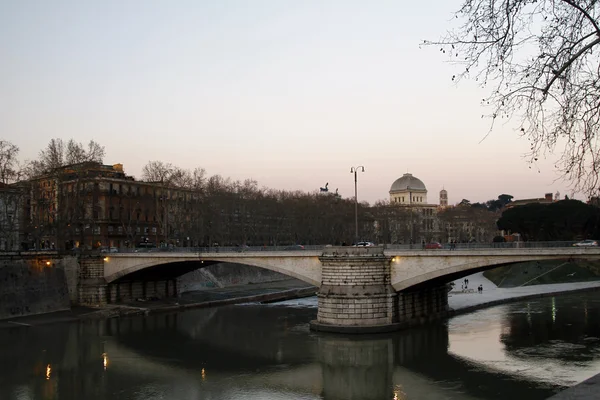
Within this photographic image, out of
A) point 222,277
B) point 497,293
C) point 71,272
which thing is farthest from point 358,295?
point 222,277

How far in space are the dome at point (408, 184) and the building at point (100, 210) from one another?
76.2 meters

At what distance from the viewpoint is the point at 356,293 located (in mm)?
31625

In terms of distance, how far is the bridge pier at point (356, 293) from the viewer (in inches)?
1240

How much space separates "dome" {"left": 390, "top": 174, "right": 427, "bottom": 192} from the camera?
5364 inches

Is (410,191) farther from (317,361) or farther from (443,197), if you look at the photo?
(317,361)

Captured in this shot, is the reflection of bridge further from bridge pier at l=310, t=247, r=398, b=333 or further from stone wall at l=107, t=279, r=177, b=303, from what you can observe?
stone wall at l=107, t=279, r=177, b=303

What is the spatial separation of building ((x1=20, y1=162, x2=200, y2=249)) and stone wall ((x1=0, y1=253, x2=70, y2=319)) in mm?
3360

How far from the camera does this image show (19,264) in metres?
41.6

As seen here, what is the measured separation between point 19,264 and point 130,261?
24.8ft

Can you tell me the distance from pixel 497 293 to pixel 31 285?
1451 inches

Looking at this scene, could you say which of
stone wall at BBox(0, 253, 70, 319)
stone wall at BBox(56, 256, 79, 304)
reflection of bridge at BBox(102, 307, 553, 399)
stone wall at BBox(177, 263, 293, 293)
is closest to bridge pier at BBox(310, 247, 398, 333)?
reflection of bridge at BBox(102, 307, 553, 399)

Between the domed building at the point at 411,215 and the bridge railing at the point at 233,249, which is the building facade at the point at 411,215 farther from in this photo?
the bridge railing at the point at 233,249

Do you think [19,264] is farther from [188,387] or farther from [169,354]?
[188,387]

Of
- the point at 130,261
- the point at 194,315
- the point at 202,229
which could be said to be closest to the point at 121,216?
the point at 202,229
